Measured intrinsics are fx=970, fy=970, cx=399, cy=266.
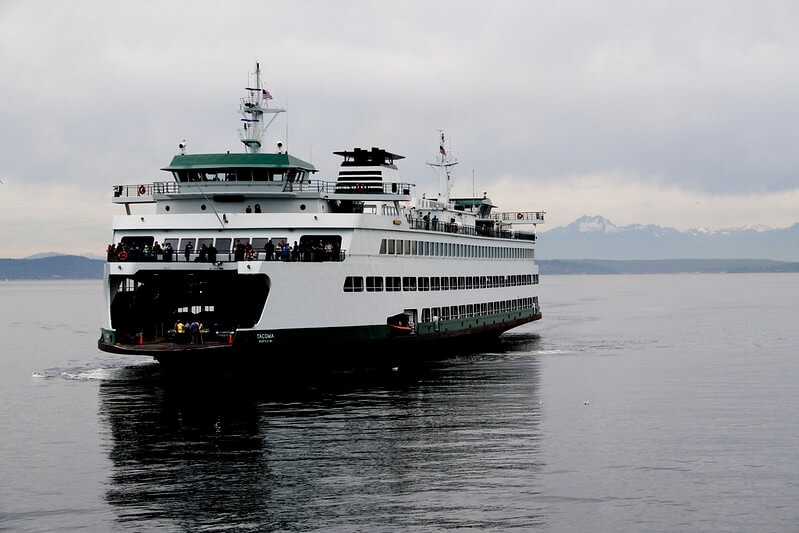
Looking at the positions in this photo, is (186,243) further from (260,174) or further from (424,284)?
(424,284)

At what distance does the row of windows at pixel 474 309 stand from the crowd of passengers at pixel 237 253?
1289cm

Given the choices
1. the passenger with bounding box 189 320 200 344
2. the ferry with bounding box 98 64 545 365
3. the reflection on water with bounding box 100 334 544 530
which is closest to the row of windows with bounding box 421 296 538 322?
the ferry with bounding box 98 64 545 365

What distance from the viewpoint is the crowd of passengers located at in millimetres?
44312

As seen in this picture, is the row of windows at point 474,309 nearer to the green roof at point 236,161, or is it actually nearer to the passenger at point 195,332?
the green roof at point 236,161

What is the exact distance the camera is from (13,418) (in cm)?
3869

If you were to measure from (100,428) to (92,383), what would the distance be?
14088 millimetres

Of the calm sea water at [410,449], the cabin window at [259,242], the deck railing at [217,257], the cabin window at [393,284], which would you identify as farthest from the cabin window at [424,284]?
the cabin window at [259,242]

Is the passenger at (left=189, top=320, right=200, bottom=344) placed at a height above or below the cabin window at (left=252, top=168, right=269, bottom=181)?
below

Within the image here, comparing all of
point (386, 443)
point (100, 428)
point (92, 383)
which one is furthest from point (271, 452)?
point (92, 383)

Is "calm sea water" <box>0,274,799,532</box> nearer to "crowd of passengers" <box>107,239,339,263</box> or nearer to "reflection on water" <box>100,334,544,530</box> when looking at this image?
Result: "reflection on water" <box>100,334,544,530</box>

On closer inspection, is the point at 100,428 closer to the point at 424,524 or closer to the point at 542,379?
the point at 424,524

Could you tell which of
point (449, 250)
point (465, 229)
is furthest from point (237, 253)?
point (465, 229)

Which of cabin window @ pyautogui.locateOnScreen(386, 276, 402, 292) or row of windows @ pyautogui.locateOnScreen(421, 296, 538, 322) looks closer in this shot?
cabin window @ pyautogui.locateOnScreen(386, 276, 402, 292)

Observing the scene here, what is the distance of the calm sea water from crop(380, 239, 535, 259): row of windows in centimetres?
668
